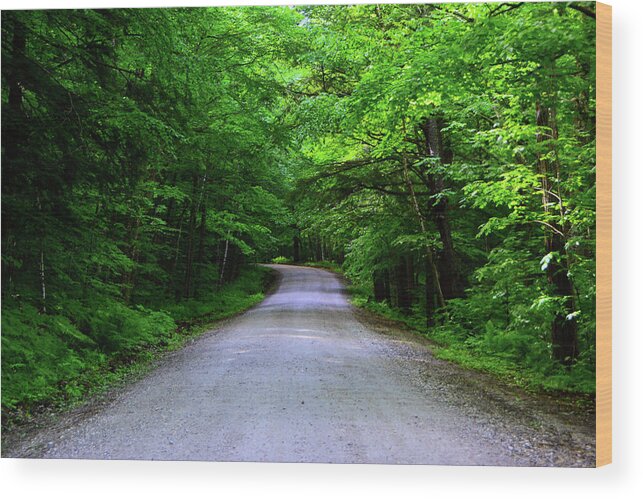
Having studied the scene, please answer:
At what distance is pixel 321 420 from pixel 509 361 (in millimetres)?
2030

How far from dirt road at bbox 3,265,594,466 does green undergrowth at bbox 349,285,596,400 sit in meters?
0.22

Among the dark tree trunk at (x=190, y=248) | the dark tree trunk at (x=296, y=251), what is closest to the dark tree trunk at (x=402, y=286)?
the dark tree trunk at (x=296, y=251)

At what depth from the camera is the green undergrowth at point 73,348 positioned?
4.17 metres

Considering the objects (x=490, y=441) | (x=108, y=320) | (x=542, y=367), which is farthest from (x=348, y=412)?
(x=108, y=320)

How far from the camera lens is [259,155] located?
698 centimetres

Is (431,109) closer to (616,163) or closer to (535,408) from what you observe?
(616,163)

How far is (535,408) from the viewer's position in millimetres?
3963

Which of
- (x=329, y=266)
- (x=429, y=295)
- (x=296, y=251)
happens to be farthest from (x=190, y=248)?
(x=429, y=295)

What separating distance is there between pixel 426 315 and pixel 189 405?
3.45 metres

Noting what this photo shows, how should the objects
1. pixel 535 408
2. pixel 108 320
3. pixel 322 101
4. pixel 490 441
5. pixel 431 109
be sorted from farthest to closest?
pixel 322 101, pixel 431 109, pixel 108 320, pixel 535 408, pixel 490 441

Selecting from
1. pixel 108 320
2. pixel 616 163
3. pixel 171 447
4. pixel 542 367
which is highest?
pixel 616 163

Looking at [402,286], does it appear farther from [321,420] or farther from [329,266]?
[321,420]

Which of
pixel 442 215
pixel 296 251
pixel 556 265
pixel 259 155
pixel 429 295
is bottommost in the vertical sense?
pixel 429 295

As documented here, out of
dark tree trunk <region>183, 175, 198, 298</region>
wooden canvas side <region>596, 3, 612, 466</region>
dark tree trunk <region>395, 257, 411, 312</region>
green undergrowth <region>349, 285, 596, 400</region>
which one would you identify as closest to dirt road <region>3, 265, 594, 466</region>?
green undergrowth <region>349, 285, 596, 400</region>
